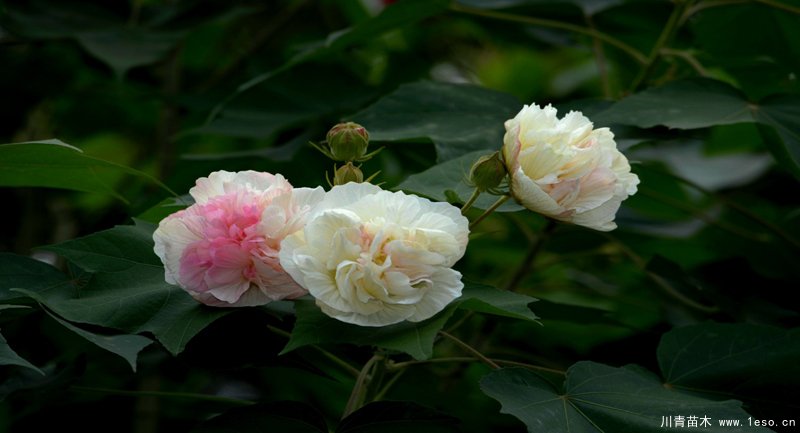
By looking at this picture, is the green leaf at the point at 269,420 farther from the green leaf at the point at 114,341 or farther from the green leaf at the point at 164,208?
the green leaf at the point at 164,208

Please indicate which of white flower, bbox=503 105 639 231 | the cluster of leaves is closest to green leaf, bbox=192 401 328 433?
the cluster of leaves

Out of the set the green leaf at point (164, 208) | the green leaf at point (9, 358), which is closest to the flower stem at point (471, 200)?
the green leaf at point (164, 208)

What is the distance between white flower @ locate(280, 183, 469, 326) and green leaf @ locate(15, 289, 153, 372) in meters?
0.19

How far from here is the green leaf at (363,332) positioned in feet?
2.77

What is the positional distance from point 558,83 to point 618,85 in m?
0.23

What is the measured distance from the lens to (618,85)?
2676 mm

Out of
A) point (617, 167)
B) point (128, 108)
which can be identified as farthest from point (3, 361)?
point (128, 108)

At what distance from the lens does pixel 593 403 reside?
3.19ft

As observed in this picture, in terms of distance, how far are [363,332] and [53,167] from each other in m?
0.50

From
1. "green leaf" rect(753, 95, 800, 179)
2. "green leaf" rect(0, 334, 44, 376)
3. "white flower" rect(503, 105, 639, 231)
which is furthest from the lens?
"green leaf" rect(753, 95, 800, 179)

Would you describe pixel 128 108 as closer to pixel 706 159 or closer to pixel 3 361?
pixel 706 159

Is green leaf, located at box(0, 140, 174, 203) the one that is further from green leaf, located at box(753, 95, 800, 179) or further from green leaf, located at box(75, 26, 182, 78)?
green leaf, located at box(753, 95, 800, 179)

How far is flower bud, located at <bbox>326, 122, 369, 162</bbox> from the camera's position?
1.01 m

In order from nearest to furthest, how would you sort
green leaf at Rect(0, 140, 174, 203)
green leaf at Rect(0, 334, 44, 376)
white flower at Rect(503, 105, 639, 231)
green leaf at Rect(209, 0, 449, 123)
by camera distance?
green leaf at Rect(0, 334, 44, 376) < white flower at Rect(503, 105, 639, 231) < green leaf at Rect(0, 140, 174, 203) < green leaf at Rect(209, 0, 449, 123)
